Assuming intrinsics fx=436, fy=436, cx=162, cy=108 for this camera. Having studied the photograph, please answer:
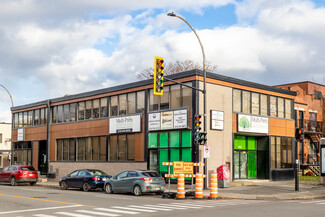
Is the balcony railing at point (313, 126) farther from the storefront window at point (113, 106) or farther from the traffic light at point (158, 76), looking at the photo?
the traffic light at point (158, 76)

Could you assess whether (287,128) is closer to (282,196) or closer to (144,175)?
(282,196)

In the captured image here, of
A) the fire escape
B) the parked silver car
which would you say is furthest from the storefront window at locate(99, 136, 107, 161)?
the fire escape

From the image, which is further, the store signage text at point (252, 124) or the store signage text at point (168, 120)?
the store signage text at point (252, 124)

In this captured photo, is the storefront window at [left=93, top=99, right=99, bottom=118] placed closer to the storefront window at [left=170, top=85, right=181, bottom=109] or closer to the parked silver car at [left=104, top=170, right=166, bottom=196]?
the storefront window at [left=170, top=85, right=181, bottom=109]

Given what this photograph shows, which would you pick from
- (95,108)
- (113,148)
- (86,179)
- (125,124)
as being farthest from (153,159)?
(95,108)

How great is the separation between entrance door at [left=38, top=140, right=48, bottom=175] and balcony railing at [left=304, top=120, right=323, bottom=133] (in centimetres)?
2612

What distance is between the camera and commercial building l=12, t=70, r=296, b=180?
2877 centimetres

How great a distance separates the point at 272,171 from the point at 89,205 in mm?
19192

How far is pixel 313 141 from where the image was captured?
4450cm

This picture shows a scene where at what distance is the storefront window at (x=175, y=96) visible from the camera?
2912 centimetres

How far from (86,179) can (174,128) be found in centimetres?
666

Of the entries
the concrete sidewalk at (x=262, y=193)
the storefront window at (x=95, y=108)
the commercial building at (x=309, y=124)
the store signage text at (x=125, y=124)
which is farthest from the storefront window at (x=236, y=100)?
the commercial building at (x=309, y=124)

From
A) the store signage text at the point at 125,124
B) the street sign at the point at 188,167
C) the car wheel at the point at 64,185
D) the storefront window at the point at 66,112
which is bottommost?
the car wheel at the point at 64,185

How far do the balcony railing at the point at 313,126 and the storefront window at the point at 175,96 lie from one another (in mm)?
19969
